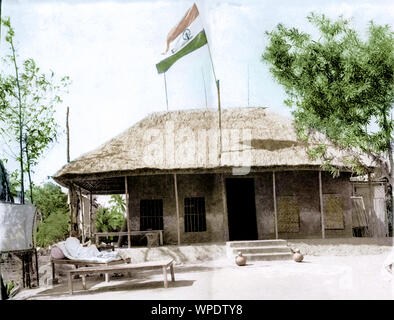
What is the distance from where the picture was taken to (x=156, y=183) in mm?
14070

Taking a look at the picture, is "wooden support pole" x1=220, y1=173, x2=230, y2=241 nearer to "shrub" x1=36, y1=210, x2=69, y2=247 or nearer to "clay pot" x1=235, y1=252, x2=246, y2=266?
"clay pot" x1=235, y1=252, x2=246, y2=266

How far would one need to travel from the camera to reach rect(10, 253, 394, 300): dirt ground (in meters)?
6.47

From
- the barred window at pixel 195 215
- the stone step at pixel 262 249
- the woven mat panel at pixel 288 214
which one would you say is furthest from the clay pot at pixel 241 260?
the woven mat panel at pixel 288 214

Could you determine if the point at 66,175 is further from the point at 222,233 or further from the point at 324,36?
the point at 324,36

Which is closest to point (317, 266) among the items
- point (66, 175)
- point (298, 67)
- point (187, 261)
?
point (187, 261)

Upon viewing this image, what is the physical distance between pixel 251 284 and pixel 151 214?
277 inches

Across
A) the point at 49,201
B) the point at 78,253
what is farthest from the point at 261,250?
the point at 49,201

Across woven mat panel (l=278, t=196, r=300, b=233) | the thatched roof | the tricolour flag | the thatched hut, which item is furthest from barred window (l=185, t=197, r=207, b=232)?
the tricolour flag

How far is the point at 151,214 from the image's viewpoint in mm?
14008

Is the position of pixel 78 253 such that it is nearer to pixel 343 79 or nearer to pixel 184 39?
pixel 184 39

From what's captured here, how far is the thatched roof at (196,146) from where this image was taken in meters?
12.7

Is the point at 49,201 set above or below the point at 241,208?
above

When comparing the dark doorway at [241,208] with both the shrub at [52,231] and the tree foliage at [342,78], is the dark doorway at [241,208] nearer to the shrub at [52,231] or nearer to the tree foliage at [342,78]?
the tree foliage at [342,78]
